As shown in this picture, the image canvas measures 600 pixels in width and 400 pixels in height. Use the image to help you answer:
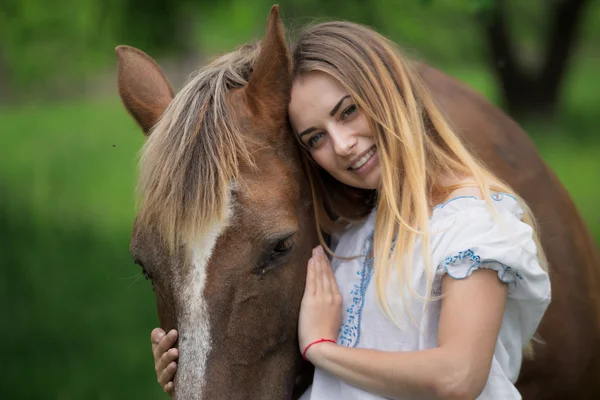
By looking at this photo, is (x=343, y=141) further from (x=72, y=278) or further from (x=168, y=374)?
(x=72, y=278)

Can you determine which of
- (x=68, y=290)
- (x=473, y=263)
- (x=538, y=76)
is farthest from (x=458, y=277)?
(x=538, y=76)

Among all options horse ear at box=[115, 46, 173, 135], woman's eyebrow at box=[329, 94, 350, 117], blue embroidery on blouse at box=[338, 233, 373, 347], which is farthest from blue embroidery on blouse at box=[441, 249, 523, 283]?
horse ear at box=[115, 46, 173, 135]

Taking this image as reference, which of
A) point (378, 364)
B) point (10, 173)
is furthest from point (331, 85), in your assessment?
point (10, 173)

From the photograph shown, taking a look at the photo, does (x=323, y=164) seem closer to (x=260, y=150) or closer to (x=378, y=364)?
(x=260, y=150)

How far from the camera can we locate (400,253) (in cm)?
209

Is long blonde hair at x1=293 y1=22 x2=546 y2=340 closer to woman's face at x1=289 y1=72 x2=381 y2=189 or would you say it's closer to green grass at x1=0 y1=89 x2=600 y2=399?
woman's face at x1=289 y1=72 x2=381 y2=189

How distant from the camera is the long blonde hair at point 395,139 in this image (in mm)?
2115

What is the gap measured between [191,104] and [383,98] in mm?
537

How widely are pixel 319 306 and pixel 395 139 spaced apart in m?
0.51

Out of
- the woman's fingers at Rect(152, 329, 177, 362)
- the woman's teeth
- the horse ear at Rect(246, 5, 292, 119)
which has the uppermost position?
the horse ear at Rect(246, 5, 292, 119)

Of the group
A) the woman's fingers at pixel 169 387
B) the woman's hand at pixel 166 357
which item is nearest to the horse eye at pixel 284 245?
the woman's hand at pixel 166 357

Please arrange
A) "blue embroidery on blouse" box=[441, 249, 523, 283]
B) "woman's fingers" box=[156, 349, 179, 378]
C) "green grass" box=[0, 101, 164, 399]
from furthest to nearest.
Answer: "green grass" box=[0, 101, 164, 399]
"woman's fingers" box=[156, 349, 179, 378]
"blue embroidery on blouse" box=[441, 249, 523, 283]

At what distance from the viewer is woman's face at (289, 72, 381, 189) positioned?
2.17 m

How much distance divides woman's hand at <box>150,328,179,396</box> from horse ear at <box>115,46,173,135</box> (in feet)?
2.26
